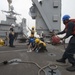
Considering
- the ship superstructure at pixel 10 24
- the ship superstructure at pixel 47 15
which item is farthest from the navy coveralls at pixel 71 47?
the ship superstructure at pixel 10 24

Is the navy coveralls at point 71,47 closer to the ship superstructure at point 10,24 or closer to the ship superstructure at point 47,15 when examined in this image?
the ship superstructure at point 47,15

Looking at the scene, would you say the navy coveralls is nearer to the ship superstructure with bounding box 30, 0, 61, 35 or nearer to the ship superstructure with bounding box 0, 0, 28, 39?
the ship superstructure with bounding box 30, 0, 61, 35

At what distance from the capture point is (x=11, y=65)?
14.1ft

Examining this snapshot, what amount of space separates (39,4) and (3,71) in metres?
7.84

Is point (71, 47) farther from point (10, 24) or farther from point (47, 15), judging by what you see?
point (10, 24)

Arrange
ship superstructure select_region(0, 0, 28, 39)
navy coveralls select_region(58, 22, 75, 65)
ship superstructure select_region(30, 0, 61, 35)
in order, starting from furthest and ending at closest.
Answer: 1. ship superstructure select_region(0, 0, 28, 39)
2. ship superstructure select_region(30, 0, 61, 35)
3. navy coveralls select_region(58, 22, 75, 65)

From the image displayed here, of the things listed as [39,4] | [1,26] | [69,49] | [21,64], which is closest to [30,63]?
[21,64]

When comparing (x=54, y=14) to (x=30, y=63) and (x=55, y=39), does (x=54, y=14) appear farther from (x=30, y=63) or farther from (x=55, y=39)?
(x=30, y=63)

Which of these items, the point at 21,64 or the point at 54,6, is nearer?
the point at 21,64

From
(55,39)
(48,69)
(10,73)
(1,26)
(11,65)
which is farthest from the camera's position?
(1,26)

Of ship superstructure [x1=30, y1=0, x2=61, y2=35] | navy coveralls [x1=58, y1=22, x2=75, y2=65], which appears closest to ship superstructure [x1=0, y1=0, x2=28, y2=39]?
ship superstructure [x1=30, y1=0, x2=61, y2=35]

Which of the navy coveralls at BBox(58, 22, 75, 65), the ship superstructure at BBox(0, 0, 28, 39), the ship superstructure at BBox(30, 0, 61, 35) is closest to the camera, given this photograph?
the navy coveralls at BBox(58, 22, 75, 65)

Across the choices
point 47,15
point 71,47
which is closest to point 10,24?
point 47,15

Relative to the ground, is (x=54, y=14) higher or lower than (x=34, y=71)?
higher
